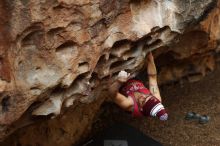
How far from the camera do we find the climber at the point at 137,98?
2.78 metres

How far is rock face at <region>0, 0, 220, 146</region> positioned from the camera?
222 centimetres

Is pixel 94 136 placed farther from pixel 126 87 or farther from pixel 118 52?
pixel 118 52

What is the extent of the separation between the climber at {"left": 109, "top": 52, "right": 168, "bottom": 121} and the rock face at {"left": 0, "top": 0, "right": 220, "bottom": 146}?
0.07 m

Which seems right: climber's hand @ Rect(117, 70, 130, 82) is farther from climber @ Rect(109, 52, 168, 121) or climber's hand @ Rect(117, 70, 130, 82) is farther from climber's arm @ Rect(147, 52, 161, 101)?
climber's arm @ Rect(147, 52, 161, 101)

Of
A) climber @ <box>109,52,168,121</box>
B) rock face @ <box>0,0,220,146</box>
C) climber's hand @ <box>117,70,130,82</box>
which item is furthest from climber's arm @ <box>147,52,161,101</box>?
climber's hand @ <box>117,70,130,82</box>

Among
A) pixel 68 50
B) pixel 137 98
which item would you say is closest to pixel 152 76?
pixel 137 98

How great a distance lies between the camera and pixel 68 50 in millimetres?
2426

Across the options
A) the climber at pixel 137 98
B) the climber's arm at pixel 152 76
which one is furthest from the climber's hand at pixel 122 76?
the climber's arm at pixel 152 76

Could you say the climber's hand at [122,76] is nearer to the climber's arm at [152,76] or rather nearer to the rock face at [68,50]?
the rock face at [68,50]

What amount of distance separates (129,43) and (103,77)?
0.26m

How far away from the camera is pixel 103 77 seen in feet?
8.84

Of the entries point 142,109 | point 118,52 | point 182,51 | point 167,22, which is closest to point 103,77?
point 118,52

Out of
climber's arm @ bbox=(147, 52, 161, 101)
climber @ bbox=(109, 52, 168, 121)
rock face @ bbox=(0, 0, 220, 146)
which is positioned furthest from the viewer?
climber's arm @ bbox=(147, 52, 161, 101)

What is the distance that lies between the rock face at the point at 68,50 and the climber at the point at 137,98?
7 centimetres
